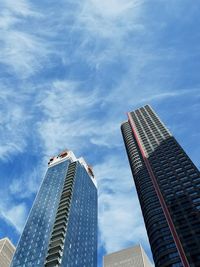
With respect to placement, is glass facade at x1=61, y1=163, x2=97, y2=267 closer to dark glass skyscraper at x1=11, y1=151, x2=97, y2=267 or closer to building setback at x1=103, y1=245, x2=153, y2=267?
dark glass skyscraper at x1=11, y1=151, x2=97, y2=267

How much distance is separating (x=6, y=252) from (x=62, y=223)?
9325 centimetres

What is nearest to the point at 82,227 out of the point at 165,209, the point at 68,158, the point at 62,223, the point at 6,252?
the point at 62,223

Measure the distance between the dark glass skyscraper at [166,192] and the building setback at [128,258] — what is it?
174ft

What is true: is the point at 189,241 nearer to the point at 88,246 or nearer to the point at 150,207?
the point at 150,207

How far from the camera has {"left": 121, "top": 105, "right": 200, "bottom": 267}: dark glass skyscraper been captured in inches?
3723

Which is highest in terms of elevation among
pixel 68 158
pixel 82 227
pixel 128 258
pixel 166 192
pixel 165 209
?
pixel 68 158

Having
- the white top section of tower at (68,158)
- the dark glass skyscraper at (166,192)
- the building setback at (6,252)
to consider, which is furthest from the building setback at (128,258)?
the building setback at (6,252)

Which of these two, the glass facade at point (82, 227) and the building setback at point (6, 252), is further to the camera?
the building setback at point (6, 252)

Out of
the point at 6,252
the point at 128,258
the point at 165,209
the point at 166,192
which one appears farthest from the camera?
the point at 6,252

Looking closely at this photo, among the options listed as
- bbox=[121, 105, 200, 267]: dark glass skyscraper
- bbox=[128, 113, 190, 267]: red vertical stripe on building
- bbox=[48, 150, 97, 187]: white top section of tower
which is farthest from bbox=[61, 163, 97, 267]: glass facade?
bbox=[128, 113, 190, 267]: red vertical stripe on building

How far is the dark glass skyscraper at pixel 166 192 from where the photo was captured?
9456 cm

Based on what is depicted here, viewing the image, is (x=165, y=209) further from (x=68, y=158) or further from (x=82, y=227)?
(x=68, y=158)

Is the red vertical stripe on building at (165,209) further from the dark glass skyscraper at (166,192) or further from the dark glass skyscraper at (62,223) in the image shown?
the dark glass skyscraper at (62,223)

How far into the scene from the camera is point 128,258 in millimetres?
171000
